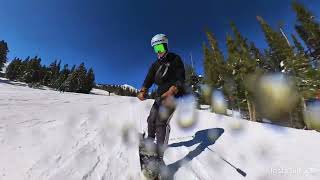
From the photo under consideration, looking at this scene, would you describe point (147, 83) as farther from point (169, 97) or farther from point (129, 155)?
point (129, 155)

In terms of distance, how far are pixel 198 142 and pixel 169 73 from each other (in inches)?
94.4

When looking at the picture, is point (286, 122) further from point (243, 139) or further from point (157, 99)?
point (157, 99)

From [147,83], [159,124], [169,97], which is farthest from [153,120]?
[147,83]

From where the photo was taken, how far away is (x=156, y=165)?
3.97 metres

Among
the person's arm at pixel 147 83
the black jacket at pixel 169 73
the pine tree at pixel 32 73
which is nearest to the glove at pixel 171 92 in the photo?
the black jacket at pixel 169 73

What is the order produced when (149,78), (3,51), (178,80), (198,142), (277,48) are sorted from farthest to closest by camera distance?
1. (3,51)
2. (277,48)
3. (198,142)
4. (149,78)
5. (178,80)

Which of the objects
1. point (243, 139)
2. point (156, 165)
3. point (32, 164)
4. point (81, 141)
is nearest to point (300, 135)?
point (243, 139)

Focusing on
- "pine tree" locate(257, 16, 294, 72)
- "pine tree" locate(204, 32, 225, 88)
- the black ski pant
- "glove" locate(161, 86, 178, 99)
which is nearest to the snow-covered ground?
the black ski pant

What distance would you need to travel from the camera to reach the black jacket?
5.01 meters

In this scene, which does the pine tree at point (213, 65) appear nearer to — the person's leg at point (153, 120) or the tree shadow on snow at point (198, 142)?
the tree shadow on snow at point (198, 142)

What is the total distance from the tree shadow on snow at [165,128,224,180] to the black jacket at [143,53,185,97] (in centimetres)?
129

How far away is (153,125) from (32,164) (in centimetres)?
227

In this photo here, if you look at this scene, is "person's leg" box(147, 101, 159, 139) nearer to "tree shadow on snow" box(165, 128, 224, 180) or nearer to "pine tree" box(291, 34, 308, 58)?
"tree shadow on snow" box(165, 128, 224, 180)

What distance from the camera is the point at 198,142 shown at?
6.63 metres
